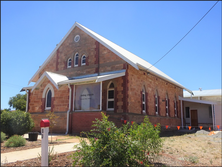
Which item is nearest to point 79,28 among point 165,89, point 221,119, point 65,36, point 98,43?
point 65,36

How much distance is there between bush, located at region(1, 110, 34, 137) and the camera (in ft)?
37.3

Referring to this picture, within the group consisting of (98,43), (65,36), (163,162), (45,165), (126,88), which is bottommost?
(163,162)

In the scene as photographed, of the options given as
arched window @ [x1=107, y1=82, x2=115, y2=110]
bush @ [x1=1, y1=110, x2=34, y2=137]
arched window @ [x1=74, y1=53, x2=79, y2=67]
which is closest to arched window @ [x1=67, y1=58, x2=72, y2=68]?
arched window @ [x1=74, y1=53, x2=79, y2=67]

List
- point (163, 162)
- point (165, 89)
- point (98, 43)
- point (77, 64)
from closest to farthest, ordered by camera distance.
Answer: point (163, 162) < point (98, 43) < point (77, 64) < point (165, 89)

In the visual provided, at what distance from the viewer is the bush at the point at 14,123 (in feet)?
37.3

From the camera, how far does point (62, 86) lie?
53.2 feet

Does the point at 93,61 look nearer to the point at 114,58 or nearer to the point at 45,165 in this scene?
the point at 114,58

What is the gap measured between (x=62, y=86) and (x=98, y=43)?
462 centimetres

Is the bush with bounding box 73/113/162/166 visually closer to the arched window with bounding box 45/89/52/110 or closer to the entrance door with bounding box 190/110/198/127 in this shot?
the arched window with bounding box 45/89/52/110

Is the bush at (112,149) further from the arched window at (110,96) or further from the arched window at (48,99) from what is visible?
the arched window at (48,99)

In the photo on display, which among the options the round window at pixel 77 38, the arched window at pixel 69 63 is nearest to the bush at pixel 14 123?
the arched window at pixel 69 63

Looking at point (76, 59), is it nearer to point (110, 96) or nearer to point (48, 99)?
point (48, 99)

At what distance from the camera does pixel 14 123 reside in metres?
11.4

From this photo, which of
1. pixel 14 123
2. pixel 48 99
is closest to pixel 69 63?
pixel 48 99
